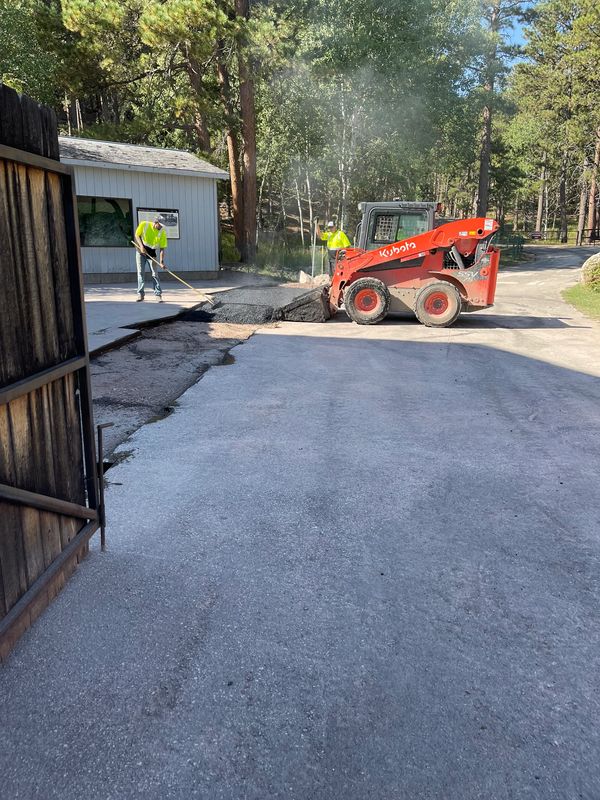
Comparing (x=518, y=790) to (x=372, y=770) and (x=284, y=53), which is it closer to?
(x=372, y=770)

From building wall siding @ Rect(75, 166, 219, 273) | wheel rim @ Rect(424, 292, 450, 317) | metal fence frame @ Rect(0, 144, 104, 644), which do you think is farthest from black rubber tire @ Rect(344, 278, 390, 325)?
building wall siding @ Rect(75, 166, 219, 273)

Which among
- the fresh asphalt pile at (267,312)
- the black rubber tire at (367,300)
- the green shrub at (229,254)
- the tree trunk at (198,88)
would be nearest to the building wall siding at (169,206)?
the green shrub at (229,254)

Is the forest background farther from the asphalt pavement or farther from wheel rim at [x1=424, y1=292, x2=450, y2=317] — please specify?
the asphalt pavement

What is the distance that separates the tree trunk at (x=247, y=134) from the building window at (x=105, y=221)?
601cm

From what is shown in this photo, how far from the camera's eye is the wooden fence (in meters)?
2.64

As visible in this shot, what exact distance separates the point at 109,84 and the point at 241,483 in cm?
2580

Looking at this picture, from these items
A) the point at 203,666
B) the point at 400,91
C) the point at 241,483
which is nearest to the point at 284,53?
the point at 400,91

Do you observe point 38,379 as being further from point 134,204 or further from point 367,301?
point 134,204

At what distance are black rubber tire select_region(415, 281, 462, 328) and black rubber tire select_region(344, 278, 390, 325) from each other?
0.69 metres

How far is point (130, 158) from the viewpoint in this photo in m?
19.1

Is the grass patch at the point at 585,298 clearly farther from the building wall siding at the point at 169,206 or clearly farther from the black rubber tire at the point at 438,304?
the building wall siding at the point at 169,206

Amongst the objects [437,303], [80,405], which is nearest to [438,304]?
[437,303]

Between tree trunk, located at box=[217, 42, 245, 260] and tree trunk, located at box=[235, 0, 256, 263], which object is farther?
tree trunk, located at box=[217, 42, 245, 260]

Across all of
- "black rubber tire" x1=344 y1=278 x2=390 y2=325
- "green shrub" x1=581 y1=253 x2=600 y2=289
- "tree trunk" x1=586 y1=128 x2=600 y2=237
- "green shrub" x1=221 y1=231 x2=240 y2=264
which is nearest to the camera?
"black rubber tire" x1=344 y1=278 x2=390 y2=325
